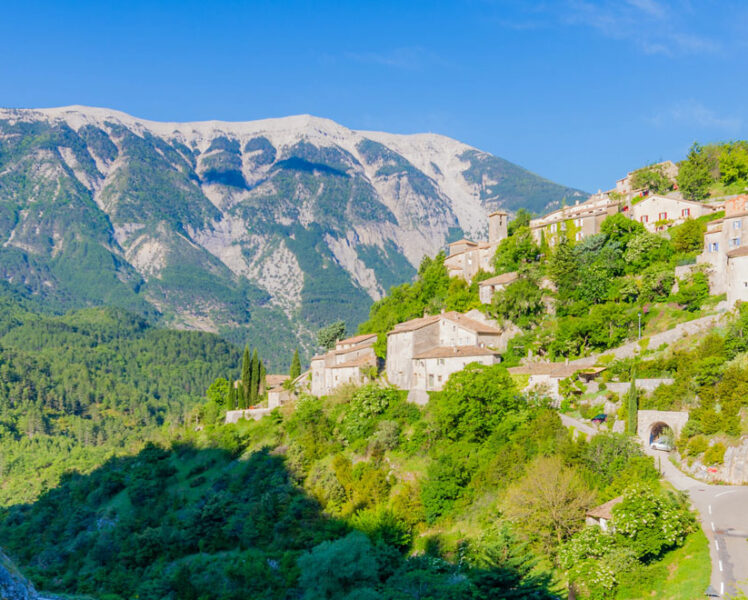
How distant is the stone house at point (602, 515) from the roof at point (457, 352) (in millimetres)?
24000

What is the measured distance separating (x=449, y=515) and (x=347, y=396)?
24240 mm

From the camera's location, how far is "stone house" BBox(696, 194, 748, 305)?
2446 inches

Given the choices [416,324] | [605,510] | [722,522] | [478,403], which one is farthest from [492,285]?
[722,522]

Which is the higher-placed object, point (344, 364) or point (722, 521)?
point (344, 364)

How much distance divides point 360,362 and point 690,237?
123 feet

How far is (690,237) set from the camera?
72812 mm

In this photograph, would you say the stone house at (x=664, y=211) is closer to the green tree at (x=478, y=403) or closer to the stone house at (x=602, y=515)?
the green tree at (x=478, y=403)

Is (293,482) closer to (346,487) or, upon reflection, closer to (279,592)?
(346,487)

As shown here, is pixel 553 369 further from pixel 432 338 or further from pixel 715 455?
pixel 715 455

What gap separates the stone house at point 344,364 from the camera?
269ft

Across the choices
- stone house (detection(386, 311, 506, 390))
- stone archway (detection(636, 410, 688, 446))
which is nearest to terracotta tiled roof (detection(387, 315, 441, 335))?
stone house (detection(386, 311, 506, 390))

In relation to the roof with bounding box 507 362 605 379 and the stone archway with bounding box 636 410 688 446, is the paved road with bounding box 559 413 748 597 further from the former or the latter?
the roof with bounding box 507 362 605 379

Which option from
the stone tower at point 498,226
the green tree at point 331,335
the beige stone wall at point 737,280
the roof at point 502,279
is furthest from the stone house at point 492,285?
the green tree at point 331,335

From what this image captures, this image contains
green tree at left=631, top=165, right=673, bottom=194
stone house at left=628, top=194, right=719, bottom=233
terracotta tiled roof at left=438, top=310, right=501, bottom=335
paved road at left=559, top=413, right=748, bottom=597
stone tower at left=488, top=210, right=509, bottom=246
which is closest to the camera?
paved road at left=559, top=413, right=748, bottom=597
